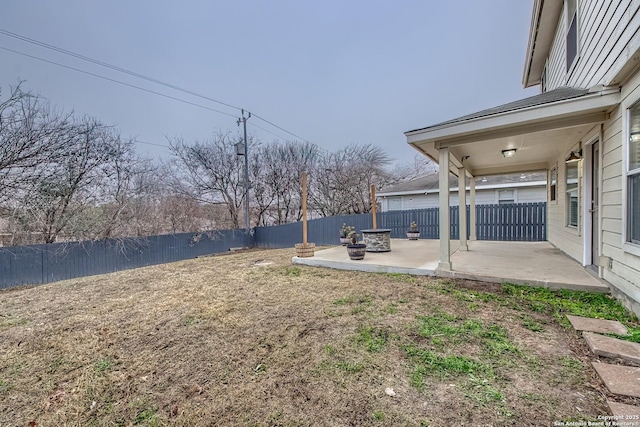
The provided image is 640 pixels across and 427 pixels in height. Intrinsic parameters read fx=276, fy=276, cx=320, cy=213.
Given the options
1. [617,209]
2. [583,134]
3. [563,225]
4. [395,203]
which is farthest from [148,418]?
[395,203]

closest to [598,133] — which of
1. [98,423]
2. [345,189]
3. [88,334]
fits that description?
[98,423]

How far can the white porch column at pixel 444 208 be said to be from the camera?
175 inches

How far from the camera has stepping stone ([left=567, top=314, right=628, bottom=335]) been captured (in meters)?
2.43

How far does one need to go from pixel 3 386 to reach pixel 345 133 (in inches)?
1060

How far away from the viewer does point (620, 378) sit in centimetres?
178

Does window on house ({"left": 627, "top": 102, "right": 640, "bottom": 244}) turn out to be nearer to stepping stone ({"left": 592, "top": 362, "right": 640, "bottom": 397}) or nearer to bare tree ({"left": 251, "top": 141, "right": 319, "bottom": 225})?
stepping stone ({"left": 592, "top": 362, "right": 640, "bottom": 397})

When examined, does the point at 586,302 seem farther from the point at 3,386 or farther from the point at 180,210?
the point at 180,210

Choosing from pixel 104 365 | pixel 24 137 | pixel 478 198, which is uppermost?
pixel 24 137

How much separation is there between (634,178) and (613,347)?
172 centimetres

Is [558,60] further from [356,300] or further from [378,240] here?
[356,300]

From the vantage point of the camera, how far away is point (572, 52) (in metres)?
4.86

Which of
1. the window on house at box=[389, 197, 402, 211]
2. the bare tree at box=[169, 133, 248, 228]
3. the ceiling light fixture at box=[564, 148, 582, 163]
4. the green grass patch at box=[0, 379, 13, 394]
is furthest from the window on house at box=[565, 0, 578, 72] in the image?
the bare tree at box=[169, 133, 248, 228]

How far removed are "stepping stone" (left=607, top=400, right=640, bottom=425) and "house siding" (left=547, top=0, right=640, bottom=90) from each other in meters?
2.93

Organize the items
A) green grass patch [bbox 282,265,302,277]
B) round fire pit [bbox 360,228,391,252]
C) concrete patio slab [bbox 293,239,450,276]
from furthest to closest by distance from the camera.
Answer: round fire pit [bbox 360,228,391,252] → green grass patch [bbox 282,265,302,277] → concrete patio slab [bbox 293,239,450,276]
